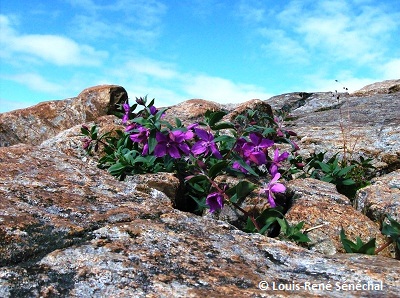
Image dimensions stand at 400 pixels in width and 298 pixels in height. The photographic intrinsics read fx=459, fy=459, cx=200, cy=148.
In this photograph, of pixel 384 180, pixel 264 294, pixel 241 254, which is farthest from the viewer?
pixel 384 180

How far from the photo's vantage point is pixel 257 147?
4098 millimetres

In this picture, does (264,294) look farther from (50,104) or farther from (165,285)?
(50,104)

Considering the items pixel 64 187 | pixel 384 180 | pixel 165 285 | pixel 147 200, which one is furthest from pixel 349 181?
pixel 165 285

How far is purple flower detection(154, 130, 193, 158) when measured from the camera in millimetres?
4035

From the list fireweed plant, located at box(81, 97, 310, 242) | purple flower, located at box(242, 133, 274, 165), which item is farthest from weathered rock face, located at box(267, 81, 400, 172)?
purple flower, located at box(242, 133, 274, 165)

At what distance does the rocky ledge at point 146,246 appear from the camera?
183cm

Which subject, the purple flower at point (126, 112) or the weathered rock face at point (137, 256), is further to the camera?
the purple flower at point (126, 112)

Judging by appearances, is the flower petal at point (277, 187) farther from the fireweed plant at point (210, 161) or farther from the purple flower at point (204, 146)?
the purple flower at point (204, 146)

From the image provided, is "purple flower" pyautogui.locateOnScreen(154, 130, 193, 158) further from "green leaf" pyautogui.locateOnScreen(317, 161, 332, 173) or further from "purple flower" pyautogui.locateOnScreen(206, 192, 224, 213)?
"green leaf" pyautogui.locateOnScreen(317, 161, 332, 173)

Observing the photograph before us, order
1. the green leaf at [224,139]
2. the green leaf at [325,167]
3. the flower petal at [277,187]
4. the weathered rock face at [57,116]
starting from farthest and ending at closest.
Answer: the weathered rock face at [57,116], the green leaf at [325,167], the green leaf at [224,139], the flower petal at [277,187]

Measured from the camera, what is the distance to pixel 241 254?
7.27ft

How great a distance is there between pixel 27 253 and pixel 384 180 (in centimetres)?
373

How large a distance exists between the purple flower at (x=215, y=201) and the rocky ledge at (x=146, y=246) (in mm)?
380

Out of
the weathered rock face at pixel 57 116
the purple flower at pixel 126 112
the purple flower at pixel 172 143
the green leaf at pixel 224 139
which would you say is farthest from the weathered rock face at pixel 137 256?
the weathered rock face at pixel 57 116
